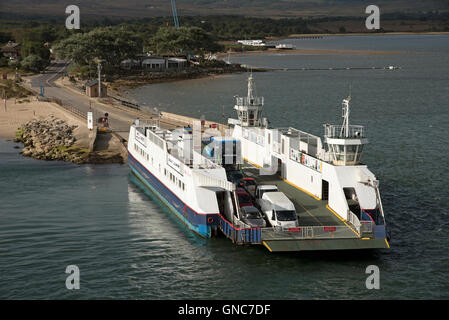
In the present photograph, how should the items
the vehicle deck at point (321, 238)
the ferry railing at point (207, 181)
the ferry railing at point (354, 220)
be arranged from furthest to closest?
the ferry railing at point (207, 181), the ferry railing at point (354, 220), the vehicle deck at point (321, 238)

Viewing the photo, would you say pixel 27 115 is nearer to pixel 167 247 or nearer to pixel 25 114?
pixel 25 114

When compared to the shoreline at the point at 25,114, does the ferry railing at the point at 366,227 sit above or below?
below

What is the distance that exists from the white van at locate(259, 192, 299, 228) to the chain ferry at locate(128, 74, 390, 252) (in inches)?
2.4

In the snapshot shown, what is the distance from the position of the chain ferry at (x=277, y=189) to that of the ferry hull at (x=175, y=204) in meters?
0.08

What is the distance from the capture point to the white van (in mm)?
41250

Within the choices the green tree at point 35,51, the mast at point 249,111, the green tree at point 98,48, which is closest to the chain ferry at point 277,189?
the mast at point 249,111

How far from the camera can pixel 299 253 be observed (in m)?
41.8

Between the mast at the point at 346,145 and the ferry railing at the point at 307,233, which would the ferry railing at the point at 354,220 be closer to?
the ferry railing at the point at 307,233

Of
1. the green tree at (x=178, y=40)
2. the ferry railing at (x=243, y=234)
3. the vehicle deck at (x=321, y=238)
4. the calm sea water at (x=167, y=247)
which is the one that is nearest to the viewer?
the calm sea water at (x=167, y=247)

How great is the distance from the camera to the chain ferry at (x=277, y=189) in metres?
40.3

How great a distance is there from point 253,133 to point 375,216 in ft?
63.8
